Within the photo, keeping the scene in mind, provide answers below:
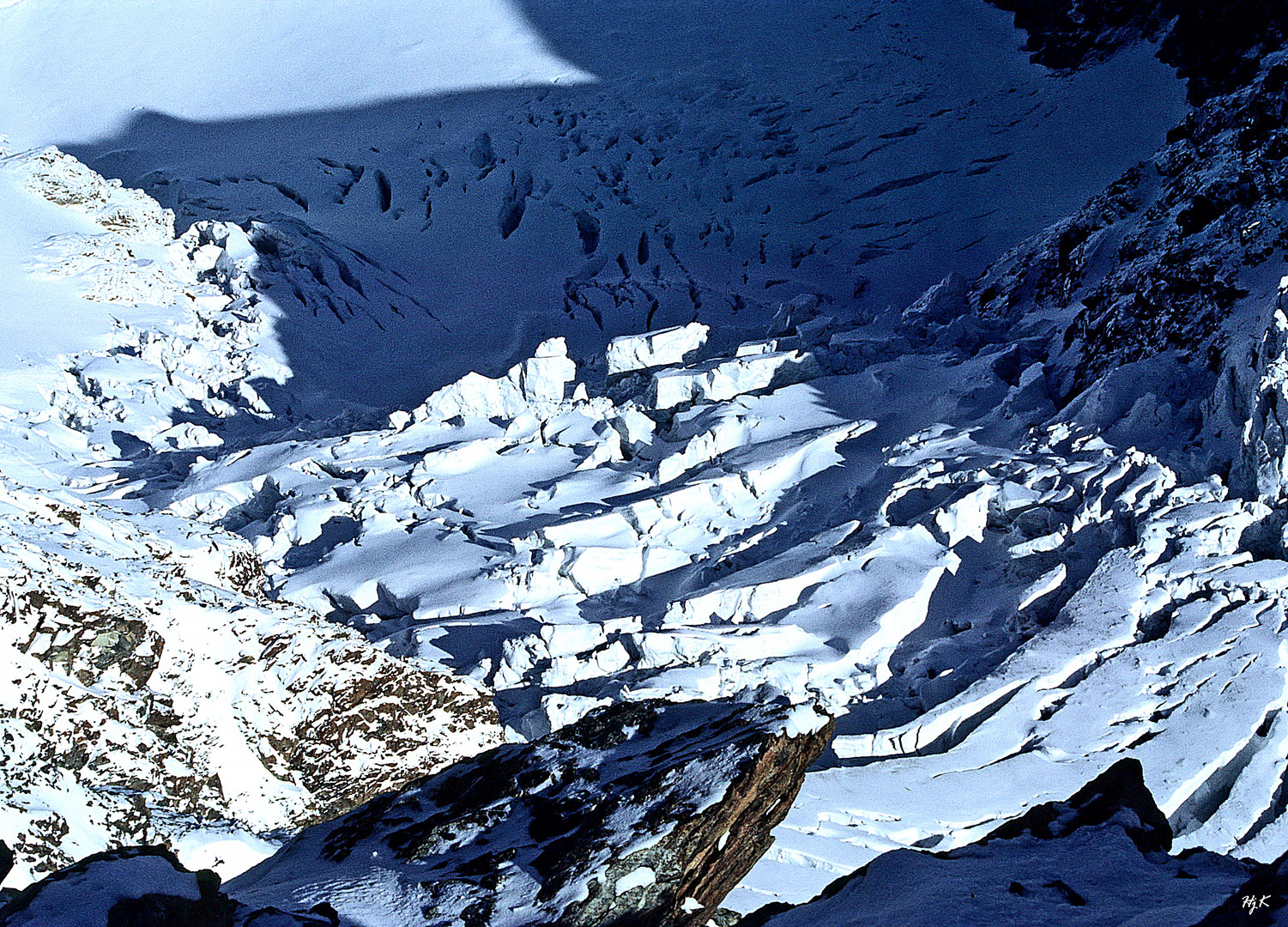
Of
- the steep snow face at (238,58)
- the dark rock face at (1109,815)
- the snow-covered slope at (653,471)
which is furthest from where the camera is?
the steep snow face at (238,58)

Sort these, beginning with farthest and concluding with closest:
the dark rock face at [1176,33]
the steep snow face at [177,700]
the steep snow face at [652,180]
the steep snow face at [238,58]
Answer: the steep snow face at [238,58]
the dark rock face at [1176,33]
the steep snow face at [652,180]
the steep snow face at [177,700]

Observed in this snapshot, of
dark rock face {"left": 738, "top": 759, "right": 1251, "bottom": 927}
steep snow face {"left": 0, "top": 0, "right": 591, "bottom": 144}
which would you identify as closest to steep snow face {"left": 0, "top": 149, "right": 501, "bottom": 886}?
dark rock face {"left": 738, "top": 759, "right": 1251, "bottom": 927}

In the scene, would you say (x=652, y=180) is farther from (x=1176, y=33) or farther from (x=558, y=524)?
(x=558, y=524)

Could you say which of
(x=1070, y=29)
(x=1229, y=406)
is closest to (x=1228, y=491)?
(x=1229, y=406)

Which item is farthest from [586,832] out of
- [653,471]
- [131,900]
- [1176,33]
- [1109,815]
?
[1176,33]

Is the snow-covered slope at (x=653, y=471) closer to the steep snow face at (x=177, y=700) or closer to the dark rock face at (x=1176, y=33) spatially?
the steep snow face at (x=177, y=700)

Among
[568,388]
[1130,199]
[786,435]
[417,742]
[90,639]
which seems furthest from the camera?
[1130,199]

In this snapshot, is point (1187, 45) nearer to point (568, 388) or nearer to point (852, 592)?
point (568, 388)

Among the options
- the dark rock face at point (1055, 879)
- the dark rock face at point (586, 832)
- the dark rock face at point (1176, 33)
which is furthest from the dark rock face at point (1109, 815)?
the dark rock face at point (1176, 33)
